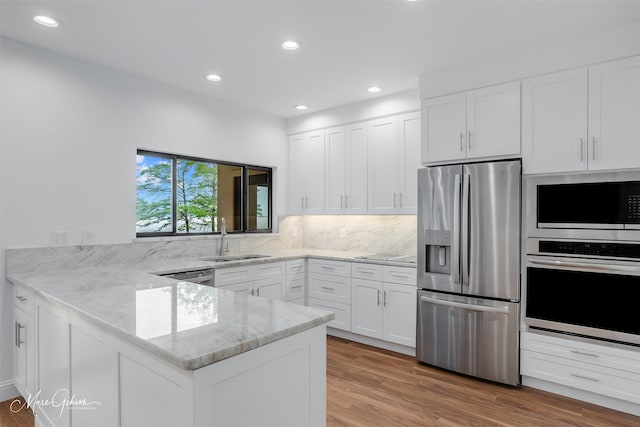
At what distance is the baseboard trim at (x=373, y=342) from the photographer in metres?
3.69

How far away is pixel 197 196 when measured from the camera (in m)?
4.19

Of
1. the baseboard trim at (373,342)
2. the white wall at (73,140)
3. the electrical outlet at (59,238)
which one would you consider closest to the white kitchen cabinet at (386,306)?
the baseboard trim at (373,342)

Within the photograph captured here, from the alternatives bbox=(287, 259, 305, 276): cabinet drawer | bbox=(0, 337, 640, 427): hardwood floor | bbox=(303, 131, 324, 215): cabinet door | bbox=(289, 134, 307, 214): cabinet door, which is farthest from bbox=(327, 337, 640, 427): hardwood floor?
bbox=(289, 134, 307, 214): cabinet door

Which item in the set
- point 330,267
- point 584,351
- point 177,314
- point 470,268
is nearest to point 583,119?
point 470,268

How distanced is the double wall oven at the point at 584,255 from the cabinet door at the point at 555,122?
13 cm

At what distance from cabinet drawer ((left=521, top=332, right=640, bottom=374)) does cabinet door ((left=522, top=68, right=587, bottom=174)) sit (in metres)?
1.29

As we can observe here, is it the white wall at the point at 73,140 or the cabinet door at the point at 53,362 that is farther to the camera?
the white wall at the point at 73,140

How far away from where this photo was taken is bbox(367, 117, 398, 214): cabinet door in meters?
4.04

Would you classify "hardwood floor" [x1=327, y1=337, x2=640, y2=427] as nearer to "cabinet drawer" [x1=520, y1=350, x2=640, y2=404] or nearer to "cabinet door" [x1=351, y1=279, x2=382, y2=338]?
"cabinet drawer" [x1=520, y1=350, x2=640, y2=404]

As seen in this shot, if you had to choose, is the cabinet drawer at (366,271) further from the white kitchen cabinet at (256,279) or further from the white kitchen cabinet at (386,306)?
the white kitchen cabinet at (256,279)

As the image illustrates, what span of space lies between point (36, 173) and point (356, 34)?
Answer: 2.68 m

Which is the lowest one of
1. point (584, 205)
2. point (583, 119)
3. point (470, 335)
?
point (470, 335)

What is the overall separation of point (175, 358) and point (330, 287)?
10.3 ft

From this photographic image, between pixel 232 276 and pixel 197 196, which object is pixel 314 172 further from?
pixel 232 276
